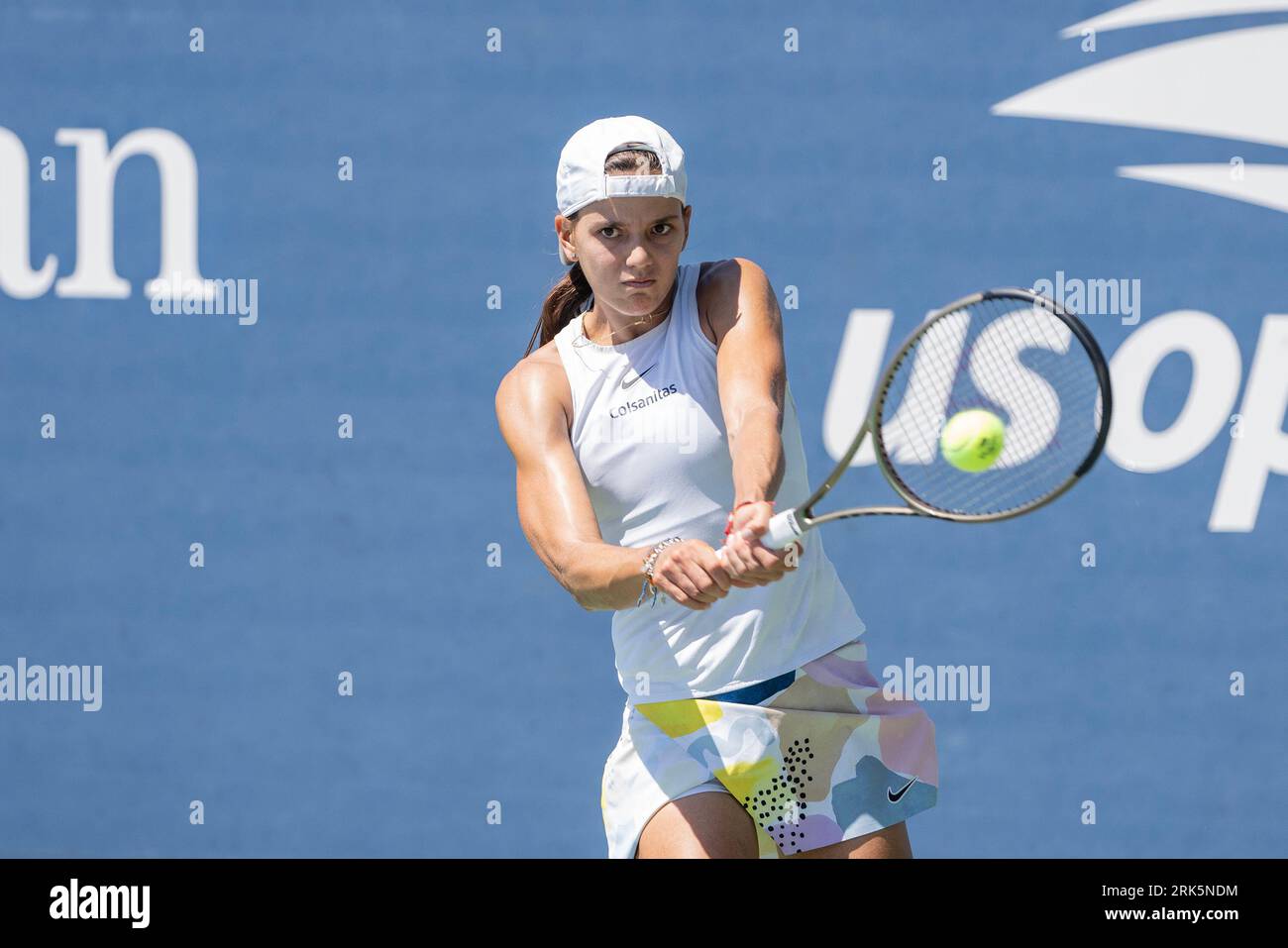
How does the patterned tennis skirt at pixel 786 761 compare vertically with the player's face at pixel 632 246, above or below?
below

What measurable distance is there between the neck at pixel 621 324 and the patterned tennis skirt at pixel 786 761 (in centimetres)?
66

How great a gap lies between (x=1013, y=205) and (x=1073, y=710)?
1.39 meters

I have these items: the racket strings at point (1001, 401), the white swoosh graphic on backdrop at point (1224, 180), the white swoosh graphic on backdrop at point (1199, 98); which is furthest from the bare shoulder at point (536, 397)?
the white swoosh graphic on backdrop at point (1224, 180)

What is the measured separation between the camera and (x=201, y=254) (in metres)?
4.43

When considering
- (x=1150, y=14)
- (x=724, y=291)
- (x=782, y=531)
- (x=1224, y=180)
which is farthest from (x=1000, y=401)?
(x=782, y=531)

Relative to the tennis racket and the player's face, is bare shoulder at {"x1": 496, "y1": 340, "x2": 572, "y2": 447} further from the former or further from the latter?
the tennis racket

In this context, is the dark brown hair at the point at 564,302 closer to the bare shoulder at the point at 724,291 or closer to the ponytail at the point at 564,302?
the ponytail at the point at 564,302

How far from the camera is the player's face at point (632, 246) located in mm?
Answer: 2742

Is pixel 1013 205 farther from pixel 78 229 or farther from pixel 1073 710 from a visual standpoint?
pixel 78 229

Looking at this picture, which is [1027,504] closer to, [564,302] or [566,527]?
[566,527]

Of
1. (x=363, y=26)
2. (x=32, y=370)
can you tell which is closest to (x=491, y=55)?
(x=363, y=26)

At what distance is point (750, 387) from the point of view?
274 centimetres

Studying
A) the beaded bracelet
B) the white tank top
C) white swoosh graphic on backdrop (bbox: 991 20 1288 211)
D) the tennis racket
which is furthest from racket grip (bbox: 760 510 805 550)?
white swoosh graphic on backdrop (bbox: 991 20 1288 211)

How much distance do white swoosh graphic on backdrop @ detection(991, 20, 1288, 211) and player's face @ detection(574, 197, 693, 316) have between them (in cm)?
187
